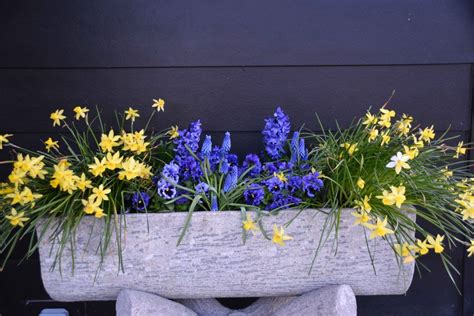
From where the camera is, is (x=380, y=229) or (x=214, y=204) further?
(x=214, y=204)

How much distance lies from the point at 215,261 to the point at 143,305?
24cm

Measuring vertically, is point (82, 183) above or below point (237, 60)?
below

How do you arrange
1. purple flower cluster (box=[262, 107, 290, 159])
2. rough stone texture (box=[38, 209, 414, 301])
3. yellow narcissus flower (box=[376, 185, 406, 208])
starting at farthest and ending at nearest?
purple flower cluster (box=[262, 107, 290, 159]) < rough stone texture (box=[38, 209, 414, 301]) < yellow narcissus flower (box=[376, 185, 406, 208])

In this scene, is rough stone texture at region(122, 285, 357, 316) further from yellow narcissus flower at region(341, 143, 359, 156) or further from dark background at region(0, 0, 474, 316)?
dark background at region(0, 0, 474, 316)

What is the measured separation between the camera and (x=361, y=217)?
4.75ft

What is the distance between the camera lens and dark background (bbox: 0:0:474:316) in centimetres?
189

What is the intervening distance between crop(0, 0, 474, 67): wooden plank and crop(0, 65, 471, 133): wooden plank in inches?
1.5

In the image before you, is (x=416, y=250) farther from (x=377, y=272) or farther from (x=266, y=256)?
(x=266, y=256)

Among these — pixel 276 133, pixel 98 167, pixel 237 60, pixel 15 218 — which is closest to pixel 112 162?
pixel 98 167

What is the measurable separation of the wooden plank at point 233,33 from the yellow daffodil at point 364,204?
25.0 inches

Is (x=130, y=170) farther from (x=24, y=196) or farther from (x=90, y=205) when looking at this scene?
(x=24, y=196)

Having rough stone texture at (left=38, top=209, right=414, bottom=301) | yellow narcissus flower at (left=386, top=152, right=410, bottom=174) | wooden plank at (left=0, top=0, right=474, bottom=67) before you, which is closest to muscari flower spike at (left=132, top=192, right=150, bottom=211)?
rough stone texture at (left=38, top=209, right=414, bottom=301)

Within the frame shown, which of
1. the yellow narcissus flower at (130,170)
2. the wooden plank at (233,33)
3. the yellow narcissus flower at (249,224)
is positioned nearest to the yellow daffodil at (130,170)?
the yellow narcissus flower at (130,170)

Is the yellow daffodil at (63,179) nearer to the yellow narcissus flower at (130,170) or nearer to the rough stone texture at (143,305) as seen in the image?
the yellow narcissus flower at (130,170)
